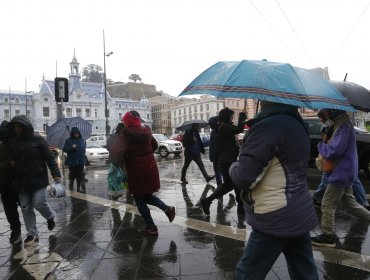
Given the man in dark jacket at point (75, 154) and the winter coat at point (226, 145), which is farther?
the man in dark jacket at point (75, 154)

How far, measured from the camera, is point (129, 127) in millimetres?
4547

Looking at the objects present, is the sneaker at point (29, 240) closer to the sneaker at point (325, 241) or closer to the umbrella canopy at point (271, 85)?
the umbrella canopy at point (271, 85)

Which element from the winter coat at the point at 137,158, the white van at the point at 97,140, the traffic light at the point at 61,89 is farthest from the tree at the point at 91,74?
the winter coat at the point at 137,158

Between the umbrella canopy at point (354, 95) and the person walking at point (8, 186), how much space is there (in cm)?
414

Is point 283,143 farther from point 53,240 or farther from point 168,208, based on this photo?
point 53,240

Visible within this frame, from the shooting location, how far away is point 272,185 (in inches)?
87.2

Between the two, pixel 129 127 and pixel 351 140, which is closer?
pixel 351 140

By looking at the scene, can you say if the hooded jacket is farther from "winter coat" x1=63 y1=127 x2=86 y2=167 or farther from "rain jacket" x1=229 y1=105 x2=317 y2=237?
"winter coat" x1=63 y1=127 x2=86 y2=167

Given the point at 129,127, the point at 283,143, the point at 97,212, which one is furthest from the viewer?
the point at 97,212

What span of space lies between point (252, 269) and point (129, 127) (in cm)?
274

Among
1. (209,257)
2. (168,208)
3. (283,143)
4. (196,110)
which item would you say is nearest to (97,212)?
(168,208)

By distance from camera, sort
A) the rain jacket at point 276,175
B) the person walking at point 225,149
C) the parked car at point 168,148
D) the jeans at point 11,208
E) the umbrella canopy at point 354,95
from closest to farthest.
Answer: the rain jacket at point 276,175 < the umbrella canopy at point 354,95 < the jeans at point 11,208 < the person walking at point 225,149 < the parked car at point 168,148

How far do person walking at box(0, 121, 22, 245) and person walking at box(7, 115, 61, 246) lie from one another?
0.11 m

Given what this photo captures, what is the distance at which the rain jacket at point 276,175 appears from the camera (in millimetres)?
2166
